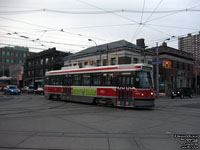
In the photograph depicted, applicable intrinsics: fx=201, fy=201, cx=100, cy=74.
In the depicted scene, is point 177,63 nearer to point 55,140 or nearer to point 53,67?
point 53,67

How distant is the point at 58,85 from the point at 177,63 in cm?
3447

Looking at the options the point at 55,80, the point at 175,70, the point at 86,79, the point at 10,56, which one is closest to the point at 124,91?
the point at 86,79

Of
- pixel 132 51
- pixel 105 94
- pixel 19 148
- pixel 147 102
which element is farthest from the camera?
pixel 132 51

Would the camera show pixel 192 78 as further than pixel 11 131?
Yes

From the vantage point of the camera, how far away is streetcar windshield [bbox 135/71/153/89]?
45.5 feet

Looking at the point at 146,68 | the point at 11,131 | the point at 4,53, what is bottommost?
the point at 11,131

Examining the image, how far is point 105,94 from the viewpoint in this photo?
15.4m

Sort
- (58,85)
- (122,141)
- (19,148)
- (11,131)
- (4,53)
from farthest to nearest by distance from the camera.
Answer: (4,53), (58,85), (11,131), (122,141), (19,148)

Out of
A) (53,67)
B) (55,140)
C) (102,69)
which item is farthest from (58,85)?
(53,67)

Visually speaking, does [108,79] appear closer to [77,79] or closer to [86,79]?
[86,79]

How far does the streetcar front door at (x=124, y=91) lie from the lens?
14021 millimetres

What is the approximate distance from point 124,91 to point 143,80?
1.55 m

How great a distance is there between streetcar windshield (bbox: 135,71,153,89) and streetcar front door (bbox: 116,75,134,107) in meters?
0.46

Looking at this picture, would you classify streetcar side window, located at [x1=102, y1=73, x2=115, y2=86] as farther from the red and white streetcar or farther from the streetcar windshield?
the streetcar windshield
